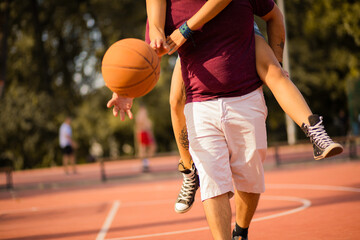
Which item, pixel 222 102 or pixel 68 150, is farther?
pixel 68 150

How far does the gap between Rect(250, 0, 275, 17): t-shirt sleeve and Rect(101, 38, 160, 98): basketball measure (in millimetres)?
888

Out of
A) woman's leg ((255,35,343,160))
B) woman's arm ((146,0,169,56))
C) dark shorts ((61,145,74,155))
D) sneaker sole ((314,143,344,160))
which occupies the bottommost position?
dark shorts ((61,145,74,155))

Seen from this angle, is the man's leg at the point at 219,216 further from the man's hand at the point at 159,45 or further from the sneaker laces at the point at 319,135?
the man's hand at the point at 159,45

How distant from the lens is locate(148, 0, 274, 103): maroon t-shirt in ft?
10.7

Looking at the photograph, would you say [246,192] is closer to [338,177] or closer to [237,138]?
[237,138]

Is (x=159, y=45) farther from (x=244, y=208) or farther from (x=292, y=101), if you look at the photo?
(x=244, y=208)

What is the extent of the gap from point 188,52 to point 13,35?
29128mm

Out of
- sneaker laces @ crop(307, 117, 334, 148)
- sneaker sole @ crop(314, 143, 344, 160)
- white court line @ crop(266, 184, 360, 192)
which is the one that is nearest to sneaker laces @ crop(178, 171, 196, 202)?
sneaker laces @ crop(307, 117, 334, 148)

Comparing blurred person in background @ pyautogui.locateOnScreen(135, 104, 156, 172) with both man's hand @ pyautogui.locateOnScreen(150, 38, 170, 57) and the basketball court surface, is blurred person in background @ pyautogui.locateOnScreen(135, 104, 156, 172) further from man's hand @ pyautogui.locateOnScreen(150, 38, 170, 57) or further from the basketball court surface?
man's hand @ pyautogui.locateOnScreen(150, 38, 170, 57)

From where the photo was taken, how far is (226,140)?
10.8ft

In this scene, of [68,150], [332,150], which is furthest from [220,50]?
[68,150]

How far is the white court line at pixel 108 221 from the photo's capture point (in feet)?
19.2

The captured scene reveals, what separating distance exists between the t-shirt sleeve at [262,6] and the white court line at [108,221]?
11.2 ft

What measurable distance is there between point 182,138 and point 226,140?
2.11ft
